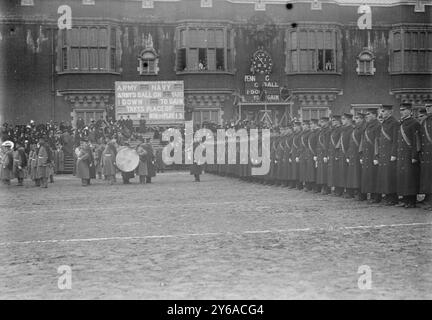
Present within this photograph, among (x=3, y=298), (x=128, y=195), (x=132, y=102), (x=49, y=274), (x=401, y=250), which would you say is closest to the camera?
(x=3, y=298)

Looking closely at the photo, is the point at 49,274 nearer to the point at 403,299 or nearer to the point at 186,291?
the point at 186,291

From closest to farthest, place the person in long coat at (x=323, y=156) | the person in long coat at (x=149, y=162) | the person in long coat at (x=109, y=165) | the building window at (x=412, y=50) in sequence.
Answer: the person in long coat at (x=323, y=156) → the person in long coat at (x=109, y=165) → the person in long coat at (x=149, y=162) → the building window at (x=412, y=50)

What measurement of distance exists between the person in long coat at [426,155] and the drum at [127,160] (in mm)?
11939

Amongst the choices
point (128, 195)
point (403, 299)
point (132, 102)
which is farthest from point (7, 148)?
point (403, 299)

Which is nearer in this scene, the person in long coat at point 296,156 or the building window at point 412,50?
the person in long coat at point 296,156

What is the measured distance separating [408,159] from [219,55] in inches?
851

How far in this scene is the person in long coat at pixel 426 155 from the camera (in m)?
12.2

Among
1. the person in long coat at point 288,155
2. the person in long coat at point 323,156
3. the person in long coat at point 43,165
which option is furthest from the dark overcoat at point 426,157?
the person in long coat at point 43,165

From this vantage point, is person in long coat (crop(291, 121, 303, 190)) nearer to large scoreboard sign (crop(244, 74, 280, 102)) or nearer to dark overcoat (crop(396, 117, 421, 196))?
dark overcoat (crop(396, 117, 421, 196))

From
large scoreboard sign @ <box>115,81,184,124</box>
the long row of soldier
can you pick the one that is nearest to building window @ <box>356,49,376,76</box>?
large scoreboard sign @ <box>115,81,184,124</box>

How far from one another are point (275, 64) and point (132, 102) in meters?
7.24

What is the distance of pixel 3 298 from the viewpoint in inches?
208

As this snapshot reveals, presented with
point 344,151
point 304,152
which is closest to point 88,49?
point 304,152

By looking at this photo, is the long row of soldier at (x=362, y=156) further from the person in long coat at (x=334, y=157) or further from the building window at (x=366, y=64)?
the building window at (x=366, y=64)
